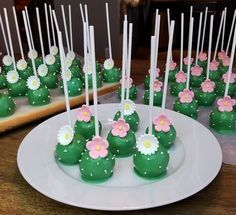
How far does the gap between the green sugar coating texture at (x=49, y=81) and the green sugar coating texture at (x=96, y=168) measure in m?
0.48

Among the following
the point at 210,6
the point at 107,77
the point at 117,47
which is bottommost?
the point at 117,47

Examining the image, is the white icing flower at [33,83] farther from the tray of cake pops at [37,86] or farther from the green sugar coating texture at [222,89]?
the green sugar coating texture at [222,89]

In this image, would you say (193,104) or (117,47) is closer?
(193,104)

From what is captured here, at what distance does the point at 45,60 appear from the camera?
→ 3.70ft

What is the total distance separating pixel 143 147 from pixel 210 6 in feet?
7.59

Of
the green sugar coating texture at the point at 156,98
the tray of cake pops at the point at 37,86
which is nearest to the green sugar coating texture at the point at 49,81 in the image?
the tray of cake pops at the point at 37,86

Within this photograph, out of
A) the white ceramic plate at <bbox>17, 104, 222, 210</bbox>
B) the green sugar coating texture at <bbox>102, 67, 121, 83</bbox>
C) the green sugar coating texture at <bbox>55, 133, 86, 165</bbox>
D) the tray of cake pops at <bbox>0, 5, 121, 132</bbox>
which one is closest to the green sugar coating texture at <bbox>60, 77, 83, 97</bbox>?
the tray of cake pops at <bbox>0, 5, 121, 132</bbox>

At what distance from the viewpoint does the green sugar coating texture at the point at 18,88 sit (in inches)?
37.5

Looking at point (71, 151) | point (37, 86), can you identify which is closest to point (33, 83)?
point (37, 86)

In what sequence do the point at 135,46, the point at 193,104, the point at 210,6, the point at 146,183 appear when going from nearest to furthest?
1. the point at 146,183
2. the point at 193,104
3. the point at 135,46
4. the point at 210,6

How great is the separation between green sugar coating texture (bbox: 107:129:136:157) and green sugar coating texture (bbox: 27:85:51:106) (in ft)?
1.00

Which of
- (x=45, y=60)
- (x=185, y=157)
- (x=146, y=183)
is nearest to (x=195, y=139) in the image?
(x=185, y=157)

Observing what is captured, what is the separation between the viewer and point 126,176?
1.99ft

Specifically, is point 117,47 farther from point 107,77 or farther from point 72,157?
point 72,157
